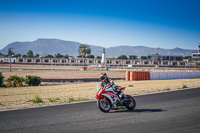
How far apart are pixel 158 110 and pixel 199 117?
192 cm

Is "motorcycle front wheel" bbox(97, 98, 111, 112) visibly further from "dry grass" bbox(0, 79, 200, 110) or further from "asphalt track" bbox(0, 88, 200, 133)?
"dry grass" bbox(0, 79, 200, 110)

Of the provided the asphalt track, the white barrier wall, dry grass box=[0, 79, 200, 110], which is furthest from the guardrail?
the asphalt track

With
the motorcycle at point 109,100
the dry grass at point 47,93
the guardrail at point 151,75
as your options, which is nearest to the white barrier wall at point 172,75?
the guardrail at point 151,75

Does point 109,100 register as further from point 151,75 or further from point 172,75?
point 172,75

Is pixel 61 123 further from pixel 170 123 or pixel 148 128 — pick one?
pixel 170 123

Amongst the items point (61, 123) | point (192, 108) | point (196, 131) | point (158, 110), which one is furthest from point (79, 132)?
point (192, 108)

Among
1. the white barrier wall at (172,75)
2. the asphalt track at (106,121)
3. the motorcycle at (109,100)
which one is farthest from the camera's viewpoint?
the white barrier wall at (172,75)

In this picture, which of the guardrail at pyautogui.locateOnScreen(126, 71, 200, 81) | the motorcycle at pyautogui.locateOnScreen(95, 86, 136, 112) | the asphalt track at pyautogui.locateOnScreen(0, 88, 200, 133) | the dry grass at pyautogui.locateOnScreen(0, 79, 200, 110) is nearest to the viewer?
the asphalt track at pyautogui.locateOnScreen(0, 88, 200, 133)

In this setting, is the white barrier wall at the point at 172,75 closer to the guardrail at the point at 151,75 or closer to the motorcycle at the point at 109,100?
the guardrail at the point at 151,75

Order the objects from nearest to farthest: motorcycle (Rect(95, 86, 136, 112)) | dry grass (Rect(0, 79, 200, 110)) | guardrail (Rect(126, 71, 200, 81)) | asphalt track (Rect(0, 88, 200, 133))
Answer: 1. asphalt track (Rect(0, 88, 200, 133))
2. motorcycle (Rect(95, 86, 136, 112))
3. dry grass (Rect(0, 79, 200, 110))
4. guardrail (Rect(126, 71, 200, 81))

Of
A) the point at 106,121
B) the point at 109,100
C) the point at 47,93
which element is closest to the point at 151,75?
the point at 47,93

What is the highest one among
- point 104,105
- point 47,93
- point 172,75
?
point 172,75

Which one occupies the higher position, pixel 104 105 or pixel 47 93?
pixel 104 105

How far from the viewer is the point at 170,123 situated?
743cm
